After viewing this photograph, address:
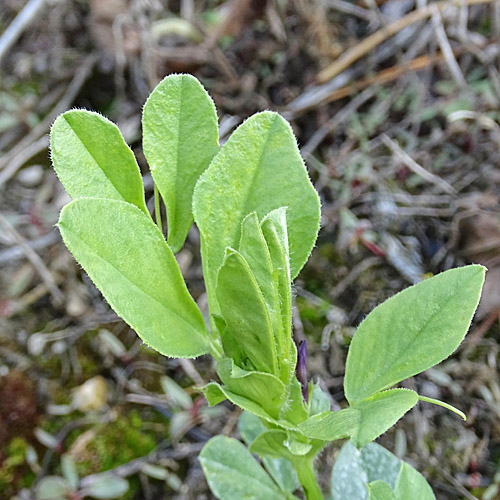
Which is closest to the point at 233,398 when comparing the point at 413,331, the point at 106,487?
the point at 413,331

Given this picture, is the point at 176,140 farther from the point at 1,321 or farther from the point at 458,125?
the point at 458,125

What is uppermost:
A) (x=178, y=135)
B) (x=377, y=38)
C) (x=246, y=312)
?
(x=178, y=135)

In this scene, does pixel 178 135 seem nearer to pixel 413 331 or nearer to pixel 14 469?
pixel 413 331

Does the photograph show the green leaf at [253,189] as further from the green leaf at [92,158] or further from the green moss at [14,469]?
the green moss at [14,469]

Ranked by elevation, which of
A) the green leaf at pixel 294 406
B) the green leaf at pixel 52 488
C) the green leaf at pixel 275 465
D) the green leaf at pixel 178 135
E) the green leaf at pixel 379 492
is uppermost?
the green leaf at pixel 178 135

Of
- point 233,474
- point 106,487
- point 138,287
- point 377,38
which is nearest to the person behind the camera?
point 138,287

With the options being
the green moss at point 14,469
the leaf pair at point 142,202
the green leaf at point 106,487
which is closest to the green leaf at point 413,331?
the leaf pair at point 142,202
